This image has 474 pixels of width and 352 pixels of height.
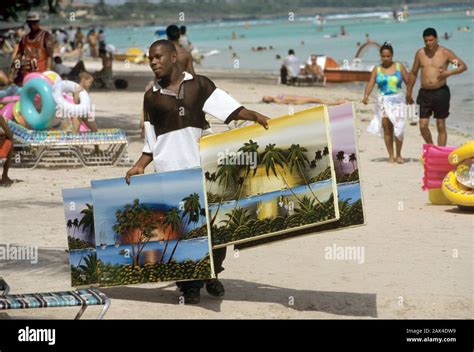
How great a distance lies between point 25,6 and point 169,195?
556 inches

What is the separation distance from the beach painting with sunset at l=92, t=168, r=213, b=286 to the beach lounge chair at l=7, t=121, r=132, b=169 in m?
6.63

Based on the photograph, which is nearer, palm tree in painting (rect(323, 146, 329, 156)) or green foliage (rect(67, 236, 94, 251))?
palm tree in painting (rect(323, 146, 329, 156))

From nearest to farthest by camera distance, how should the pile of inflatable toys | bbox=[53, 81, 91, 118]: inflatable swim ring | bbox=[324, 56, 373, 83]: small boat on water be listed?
bbox=[53, 81, 91, 118]: inflatable swim ring < the pile of inflatable toys < bbox=[324, 56, 373, 83]: small boat on water

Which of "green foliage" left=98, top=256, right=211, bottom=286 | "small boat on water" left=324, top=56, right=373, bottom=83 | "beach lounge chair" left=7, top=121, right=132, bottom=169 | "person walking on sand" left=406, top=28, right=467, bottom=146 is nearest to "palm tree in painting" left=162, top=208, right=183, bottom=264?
"green foliage" left=98, top=256, right=211, bottom=286

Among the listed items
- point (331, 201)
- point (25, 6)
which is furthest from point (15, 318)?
point (25, 6)

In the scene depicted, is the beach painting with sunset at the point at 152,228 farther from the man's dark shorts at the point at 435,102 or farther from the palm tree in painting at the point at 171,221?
the man's dark shorts at the point at 435,102

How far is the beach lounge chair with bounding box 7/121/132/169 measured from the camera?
1436cm

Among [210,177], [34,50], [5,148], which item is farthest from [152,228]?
[34,50]

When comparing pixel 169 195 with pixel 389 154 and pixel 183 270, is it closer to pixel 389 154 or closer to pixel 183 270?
pixel 183 270

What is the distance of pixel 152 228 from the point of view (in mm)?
7641

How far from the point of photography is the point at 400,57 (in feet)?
159

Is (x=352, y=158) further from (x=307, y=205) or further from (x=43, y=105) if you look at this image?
(x=43, y=105)

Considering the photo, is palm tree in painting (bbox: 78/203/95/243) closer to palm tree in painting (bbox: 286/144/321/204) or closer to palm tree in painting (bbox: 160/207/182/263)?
palm tree in painting (bbox: 160/207/182/263)

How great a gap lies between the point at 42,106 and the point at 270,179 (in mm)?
8444
